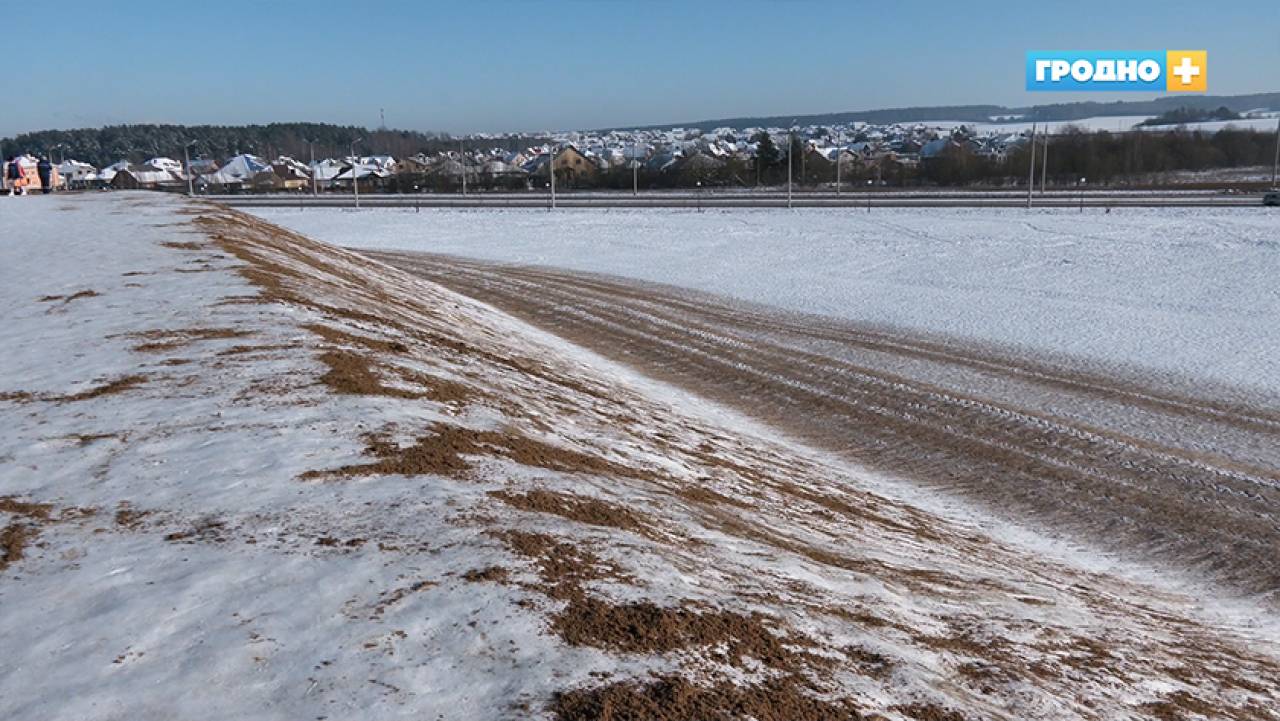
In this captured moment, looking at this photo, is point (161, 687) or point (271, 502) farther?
point (271, 502)

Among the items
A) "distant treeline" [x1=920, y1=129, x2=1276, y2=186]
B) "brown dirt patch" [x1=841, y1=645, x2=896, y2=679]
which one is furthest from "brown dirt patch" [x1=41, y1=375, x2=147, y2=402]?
"distant treeline" [x1=920, y1=129, x2=1276, y2=186]

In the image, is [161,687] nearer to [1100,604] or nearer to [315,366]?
[315,366]

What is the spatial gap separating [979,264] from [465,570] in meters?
28.3

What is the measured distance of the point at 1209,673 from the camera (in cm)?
618

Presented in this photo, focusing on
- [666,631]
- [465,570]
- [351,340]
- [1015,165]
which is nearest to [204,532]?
[465,570]

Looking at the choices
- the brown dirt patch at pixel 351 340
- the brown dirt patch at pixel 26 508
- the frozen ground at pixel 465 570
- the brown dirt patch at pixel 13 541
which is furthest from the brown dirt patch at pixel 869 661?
the brown dirt patch at pixel 351 340

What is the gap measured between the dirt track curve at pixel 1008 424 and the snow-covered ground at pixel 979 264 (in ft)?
6.53

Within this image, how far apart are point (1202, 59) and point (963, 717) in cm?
6769

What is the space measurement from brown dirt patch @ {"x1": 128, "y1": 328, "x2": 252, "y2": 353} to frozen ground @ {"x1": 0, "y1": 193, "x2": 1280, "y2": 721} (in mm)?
49

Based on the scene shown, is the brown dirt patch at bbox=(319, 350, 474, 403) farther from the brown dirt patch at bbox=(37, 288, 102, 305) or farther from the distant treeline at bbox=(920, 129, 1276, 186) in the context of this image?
the distant treeline at bbox=(920, 129, 1276, 186)

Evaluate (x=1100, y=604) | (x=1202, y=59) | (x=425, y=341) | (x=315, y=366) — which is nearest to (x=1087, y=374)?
(x=1100, y=604)

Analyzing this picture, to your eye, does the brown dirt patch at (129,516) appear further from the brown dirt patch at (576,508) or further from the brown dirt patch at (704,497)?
the brown dirt patch at (704,497)

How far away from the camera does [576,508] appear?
6680 millimetres

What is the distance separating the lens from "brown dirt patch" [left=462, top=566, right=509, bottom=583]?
5.14 metres
